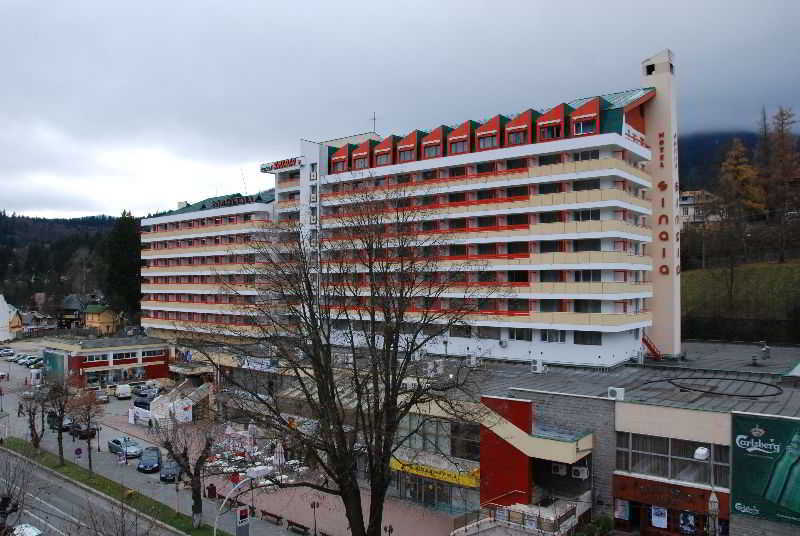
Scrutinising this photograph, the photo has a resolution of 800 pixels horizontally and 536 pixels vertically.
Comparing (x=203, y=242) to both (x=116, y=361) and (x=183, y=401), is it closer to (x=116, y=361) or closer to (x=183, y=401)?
(x=116, y=361)

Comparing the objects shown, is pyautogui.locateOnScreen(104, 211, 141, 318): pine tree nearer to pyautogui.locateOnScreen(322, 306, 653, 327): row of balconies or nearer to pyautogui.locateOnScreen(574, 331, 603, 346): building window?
pyautogui.locateOnScreen(322, 306, 653, 327): row of balconies

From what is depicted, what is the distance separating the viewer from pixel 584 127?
140 feet

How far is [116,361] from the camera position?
6731 centimetres

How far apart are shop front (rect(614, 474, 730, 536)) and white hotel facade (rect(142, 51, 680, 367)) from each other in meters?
16.2

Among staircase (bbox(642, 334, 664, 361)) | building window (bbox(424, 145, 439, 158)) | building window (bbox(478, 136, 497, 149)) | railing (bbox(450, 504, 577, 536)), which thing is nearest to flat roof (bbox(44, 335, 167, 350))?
building window (bbox(424, 145, 439, 158))

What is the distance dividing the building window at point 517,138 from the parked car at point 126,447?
114 feet

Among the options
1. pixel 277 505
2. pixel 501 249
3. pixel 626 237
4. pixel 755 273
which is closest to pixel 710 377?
pixel 626 237

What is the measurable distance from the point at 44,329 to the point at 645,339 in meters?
119

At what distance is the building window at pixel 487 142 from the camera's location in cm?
4659

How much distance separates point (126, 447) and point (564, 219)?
34.5 meters

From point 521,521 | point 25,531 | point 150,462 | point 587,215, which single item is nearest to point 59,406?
point 150,462

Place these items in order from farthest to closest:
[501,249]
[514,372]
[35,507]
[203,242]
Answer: [203,242]
[501,249]
[514,372]
[35,507]

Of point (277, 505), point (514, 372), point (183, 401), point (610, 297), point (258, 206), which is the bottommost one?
point (277, 505)

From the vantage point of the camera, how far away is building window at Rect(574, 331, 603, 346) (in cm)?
4122
